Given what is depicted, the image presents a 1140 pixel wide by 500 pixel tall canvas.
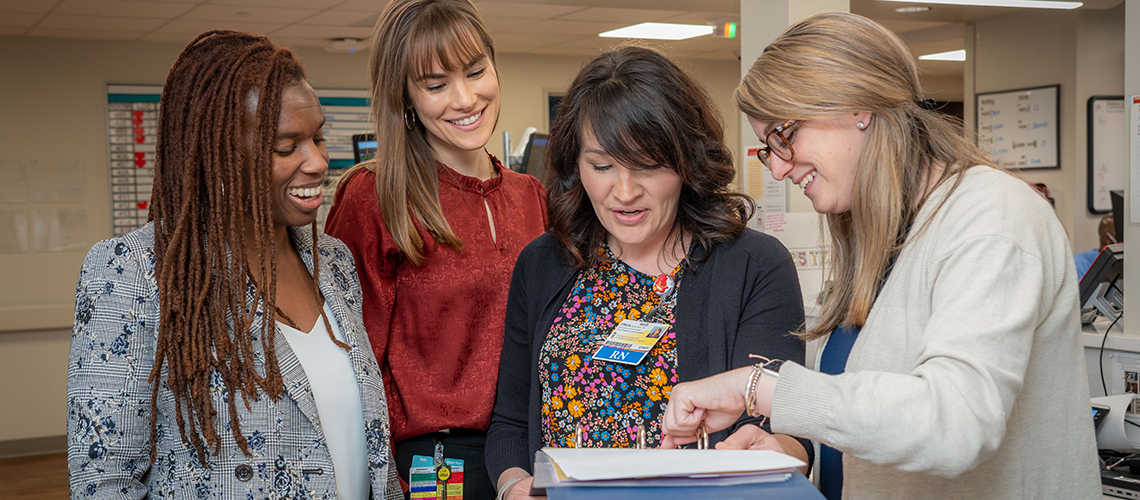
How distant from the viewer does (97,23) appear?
5879 mm

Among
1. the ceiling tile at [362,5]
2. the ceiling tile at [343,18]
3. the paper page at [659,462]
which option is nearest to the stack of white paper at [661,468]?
the paper page at [659,462]

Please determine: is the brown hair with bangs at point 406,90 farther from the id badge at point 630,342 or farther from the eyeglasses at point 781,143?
the eyeglasses at point 781,143

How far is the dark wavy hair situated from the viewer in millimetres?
1434

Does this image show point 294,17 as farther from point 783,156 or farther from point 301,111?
point 783,156

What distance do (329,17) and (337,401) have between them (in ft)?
16.2

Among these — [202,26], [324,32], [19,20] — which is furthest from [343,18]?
[19,20]

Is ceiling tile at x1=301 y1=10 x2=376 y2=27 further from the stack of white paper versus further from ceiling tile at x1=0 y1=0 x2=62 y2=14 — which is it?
the stack of white paper

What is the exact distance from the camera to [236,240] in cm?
137

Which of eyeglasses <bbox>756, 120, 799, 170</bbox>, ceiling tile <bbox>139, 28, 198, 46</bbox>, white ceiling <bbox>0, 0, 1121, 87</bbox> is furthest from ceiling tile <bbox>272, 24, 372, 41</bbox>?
eyeglasses <bbox>756, 120, 799, 170</bbox>

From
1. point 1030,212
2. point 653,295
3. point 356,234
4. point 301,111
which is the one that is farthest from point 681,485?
point 356,234

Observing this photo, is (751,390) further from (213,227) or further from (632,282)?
(213,227)

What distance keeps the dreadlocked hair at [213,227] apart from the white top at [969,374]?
2.72ft

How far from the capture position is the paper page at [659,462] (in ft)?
2.89

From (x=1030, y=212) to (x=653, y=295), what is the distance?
0.64m
